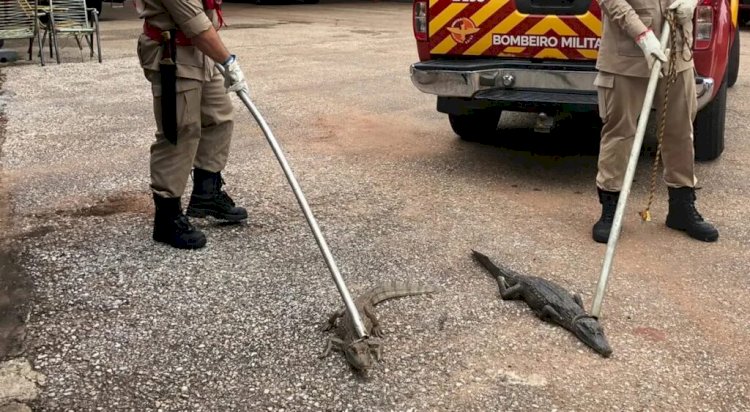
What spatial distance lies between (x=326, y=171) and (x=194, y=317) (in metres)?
2.40

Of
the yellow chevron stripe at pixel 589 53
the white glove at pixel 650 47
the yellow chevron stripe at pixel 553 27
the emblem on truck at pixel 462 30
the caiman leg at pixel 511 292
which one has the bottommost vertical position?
the caiman leg at pixel 511 292

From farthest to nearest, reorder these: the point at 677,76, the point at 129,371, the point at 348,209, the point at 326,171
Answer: the point at 326,171 → the point at 348,209 → the point at 677,76 → the point at 129,371

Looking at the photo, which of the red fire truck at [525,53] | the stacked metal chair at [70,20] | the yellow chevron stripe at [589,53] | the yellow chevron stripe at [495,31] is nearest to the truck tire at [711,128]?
the red fire truck at [525,53]

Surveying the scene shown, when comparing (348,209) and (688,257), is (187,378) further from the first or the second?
(688,257)

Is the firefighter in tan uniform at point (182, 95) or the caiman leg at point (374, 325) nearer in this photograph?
the caiman leg at point (374, 325)

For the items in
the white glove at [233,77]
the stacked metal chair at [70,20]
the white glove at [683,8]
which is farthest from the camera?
the stacked metal chair at [70,20]

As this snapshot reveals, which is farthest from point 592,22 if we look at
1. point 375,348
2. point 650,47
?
point 375,348

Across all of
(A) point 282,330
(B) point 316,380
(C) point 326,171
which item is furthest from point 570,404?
(C) point 326,171

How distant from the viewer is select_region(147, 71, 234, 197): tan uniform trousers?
402 cm

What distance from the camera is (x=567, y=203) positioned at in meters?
5.00

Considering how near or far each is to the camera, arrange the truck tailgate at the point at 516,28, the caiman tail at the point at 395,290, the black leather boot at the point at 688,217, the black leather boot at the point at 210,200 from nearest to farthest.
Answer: the caiman tail at the point at 395,290 → the black leather boot at the point at 688,217 → the black leather boot at the point at 210,200 → the truck tailgate at the point at 516,28

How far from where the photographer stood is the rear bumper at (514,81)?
485 centimetres

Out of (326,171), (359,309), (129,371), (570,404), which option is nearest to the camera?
(570,404)

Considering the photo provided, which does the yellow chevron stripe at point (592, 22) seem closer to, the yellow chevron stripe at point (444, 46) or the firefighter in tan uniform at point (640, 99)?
the firefighter in tan uniform at point (640, 99)
